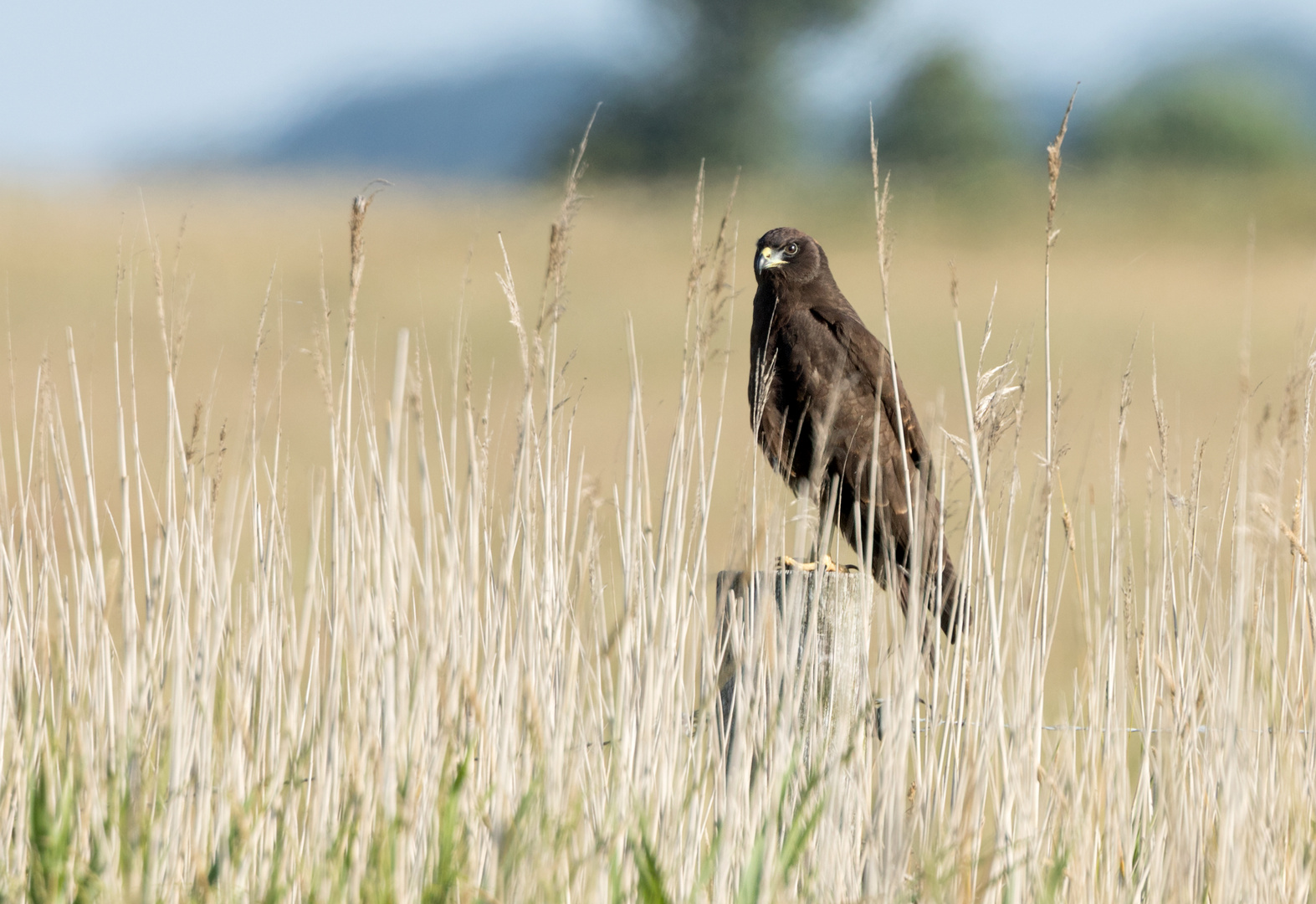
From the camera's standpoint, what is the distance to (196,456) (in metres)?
2.17

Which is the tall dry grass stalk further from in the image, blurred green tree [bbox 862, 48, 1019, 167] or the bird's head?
blurred green tree [bbox 862, 48, 1019, 167]

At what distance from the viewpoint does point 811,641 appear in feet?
7.23

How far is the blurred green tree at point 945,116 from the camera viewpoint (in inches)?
1620

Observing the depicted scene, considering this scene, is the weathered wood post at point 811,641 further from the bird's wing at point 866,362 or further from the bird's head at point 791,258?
the bird's head at point 791,258

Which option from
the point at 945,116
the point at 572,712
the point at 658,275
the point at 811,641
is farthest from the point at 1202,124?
the point at 572,712

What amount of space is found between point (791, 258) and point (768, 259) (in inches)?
4.5

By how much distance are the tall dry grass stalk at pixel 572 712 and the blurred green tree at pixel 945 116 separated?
1569 inches

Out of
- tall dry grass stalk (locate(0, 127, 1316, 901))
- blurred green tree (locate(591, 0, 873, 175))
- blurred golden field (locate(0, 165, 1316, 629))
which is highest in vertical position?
blurred green tree (locate(591, 0, 873, 175))

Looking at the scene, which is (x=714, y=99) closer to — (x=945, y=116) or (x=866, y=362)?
(x=945, y=116)

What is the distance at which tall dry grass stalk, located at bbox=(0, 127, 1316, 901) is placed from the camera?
6.02ft

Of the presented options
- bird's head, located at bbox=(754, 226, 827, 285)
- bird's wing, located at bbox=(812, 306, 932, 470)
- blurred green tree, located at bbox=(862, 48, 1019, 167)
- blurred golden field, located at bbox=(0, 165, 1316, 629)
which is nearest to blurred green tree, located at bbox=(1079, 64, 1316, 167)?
blurred green tree, located at bbox=(862, 48, 1019, 167)

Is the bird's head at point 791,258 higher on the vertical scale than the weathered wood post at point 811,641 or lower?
higher

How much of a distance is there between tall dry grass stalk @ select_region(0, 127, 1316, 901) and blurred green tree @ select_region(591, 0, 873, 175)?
32.9 meters

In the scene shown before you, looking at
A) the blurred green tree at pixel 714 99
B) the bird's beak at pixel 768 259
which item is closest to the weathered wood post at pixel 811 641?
the bird's beak at pixel 768 259
